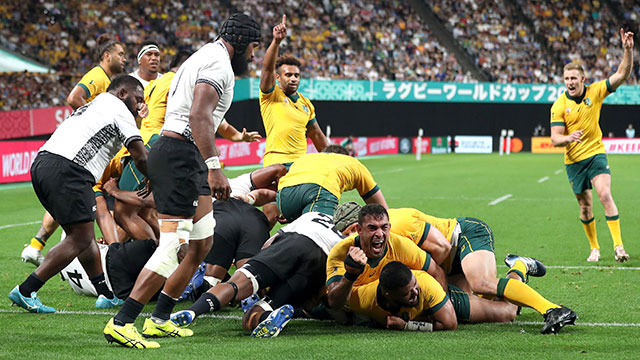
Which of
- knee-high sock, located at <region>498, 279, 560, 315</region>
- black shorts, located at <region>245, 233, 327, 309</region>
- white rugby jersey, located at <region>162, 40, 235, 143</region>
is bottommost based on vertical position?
knee-high sock, located at <region>498, 279, 560, 315</region>

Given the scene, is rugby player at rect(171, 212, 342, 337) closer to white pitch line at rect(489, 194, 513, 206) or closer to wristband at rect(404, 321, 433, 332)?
wristband at rect(404, 321, 433, 332)

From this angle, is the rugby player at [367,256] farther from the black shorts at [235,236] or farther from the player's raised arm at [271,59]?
the player's raised arm at [271,59]

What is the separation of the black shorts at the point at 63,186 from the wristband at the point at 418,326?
2438 mm

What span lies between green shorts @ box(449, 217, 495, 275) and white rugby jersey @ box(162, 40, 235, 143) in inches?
84.7

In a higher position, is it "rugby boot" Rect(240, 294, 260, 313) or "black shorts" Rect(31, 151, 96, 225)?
"black shorts" Rect(31, 151, 96, 225)

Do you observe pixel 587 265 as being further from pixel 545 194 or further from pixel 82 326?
pixel 545 194

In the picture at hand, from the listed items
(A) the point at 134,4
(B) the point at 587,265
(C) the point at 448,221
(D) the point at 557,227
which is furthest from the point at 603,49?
(C) the point at 448,221

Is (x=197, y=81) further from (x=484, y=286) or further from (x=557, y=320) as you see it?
(x=557, y=320)

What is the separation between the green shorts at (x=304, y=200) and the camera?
659 cm

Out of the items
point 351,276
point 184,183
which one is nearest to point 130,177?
point 184,183

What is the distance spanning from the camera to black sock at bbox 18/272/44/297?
19.6ft

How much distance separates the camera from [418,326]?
5602 mm

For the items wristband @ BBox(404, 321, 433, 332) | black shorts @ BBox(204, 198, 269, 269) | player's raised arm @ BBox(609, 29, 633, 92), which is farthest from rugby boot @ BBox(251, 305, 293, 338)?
player's raised arm @ BBox(609, 29, 633, 92)

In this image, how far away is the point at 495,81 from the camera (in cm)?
4303
